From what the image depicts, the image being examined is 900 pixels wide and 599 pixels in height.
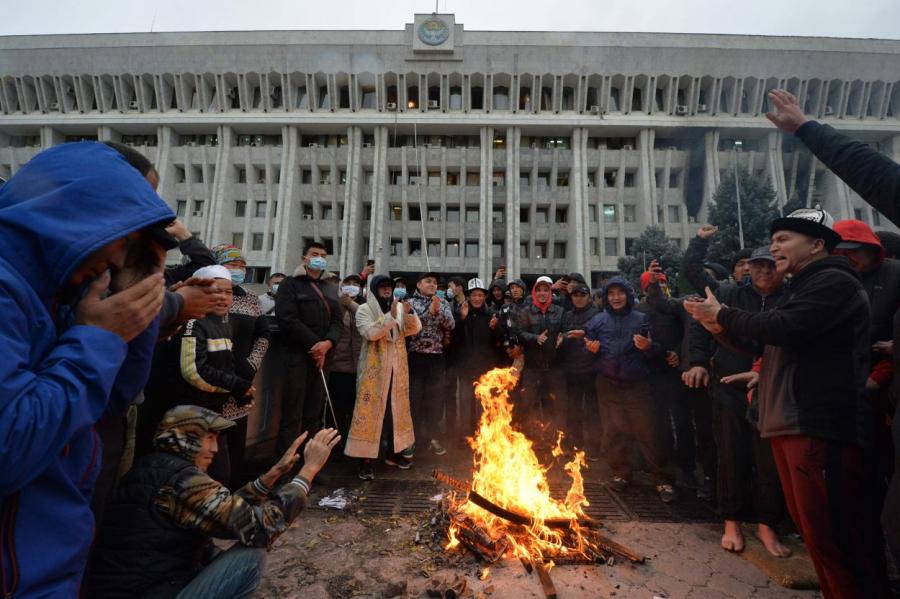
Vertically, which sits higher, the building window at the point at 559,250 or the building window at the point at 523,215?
the building window at the point at 523,215

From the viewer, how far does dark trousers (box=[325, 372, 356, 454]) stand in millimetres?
6098

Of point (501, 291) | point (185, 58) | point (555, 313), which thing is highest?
point (185, 58)

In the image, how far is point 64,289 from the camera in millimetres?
1135

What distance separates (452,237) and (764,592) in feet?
103

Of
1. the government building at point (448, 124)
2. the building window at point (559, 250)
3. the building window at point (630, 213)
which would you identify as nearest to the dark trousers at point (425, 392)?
the government building at point (448, 124)

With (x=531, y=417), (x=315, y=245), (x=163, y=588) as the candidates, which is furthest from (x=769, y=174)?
(x=163, y=588)

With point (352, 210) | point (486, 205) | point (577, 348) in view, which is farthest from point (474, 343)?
point (352, 210)

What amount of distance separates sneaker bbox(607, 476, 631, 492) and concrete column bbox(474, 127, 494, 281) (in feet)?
86.5

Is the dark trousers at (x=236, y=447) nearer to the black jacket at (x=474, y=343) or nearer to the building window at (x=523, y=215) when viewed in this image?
the black jacket at (x=474, y=343)

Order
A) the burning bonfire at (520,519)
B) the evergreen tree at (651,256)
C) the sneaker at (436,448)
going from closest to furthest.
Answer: the burning bonfire at (520,519), the sneaker at (436,448), the evergreen tree at (651,256)

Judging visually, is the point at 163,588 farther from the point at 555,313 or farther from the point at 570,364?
the point at 555,313

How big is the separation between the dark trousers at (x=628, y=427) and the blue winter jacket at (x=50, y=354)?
5.16 meters

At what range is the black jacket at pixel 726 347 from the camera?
12.6 ft

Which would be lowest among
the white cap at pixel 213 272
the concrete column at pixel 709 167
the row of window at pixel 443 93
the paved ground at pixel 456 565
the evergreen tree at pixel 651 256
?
the paved ground at pixel 456 565
